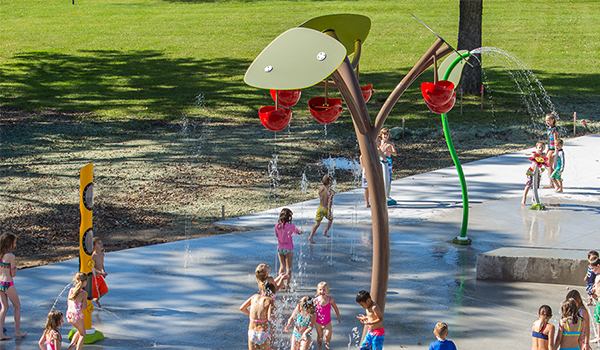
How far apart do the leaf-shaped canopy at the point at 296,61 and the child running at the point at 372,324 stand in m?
2.25

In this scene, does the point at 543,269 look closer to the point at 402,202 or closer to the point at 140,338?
the point at 402,202

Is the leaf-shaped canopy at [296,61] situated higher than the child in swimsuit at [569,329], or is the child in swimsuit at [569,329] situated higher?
the leaf-shaped canopy at [296,61]

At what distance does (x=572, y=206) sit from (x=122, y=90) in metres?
17.0

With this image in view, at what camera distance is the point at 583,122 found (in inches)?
768

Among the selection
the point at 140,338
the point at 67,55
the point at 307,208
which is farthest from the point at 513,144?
the point at 67,55

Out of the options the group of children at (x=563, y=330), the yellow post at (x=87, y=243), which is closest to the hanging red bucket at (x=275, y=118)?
the yellow post at (x=87, y=243)

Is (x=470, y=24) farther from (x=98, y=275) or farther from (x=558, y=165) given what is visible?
(x=98, y=275)

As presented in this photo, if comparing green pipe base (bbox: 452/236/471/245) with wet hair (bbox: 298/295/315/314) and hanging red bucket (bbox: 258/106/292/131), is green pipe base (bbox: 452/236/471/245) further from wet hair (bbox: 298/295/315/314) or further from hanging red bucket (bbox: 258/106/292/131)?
hanging red bucket (bbox: 258/106/292/131)

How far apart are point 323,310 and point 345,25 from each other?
3201 millimetres

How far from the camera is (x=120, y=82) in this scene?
987 inches

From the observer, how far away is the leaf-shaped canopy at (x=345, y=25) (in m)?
7.18

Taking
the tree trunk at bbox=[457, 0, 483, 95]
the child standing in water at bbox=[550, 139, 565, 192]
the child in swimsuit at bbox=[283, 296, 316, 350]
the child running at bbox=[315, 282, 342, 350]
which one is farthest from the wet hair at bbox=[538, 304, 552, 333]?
the tree trunk at bbox=[457, 0, 483, 95]

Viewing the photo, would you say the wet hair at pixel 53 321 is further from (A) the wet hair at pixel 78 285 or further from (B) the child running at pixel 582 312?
(B) the child running at pixel 582 312

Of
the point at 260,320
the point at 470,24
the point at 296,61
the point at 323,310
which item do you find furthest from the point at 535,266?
the point at 470,24
